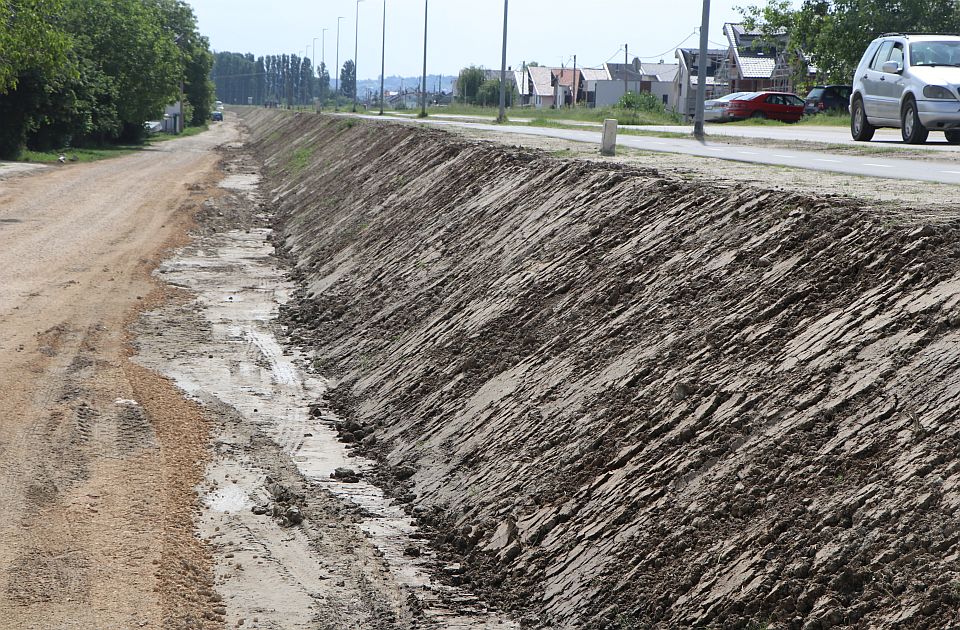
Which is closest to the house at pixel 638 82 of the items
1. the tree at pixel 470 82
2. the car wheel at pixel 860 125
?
the tree at pixel 470 82

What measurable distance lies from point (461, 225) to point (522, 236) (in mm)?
2497

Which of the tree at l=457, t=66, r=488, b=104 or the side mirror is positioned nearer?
the side mirror

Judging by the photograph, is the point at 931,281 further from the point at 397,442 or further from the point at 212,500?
the point at 212,500

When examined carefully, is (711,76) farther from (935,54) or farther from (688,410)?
(688,410)

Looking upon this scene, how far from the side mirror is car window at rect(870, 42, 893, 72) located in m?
0.79

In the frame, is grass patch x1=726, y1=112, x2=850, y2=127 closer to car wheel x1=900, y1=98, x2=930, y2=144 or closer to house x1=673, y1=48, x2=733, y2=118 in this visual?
car wheel x1=900, y1=98, x2=930, y2=144

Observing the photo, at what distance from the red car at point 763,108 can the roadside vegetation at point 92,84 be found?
75.8 ft

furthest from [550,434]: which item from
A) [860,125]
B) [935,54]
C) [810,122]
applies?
[810,122]

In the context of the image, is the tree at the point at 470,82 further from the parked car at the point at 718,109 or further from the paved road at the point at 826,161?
the paved road at the point at 826,161

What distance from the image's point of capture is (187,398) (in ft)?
34.7

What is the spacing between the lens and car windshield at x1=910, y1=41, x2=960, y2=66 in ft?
56.4

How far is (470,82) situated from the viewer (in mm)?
121688

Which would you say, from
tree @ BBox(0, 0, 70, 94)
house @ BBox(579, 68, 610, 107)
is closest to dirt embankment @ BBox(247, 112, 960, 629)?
tree @ BBox(0, 0, 70, 94)

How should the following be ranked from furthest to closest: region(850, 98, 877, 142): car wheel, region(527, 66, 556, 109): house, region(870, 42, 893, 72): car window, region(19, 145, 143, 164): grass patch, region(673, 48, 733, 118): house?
region(527, 66, 556, 109): house
region(673, 48, 733, 118): house
region(19, 145, 143, 164): grass patch
region(850, 98, 877, 142): car wheel
region(870, 42, 893, 72): car window
